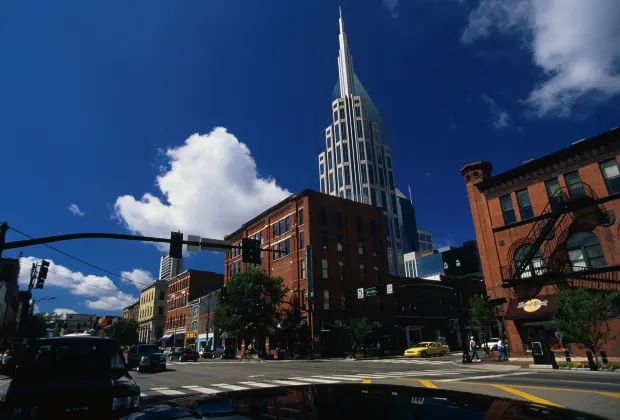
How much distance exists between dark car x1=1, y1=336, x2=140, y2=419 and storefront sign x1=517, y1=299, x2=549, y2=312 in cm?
2503

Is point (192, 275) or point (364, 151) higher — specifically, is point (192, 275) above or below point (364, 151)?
below

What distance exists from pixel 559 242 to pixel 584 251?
4.69 ft

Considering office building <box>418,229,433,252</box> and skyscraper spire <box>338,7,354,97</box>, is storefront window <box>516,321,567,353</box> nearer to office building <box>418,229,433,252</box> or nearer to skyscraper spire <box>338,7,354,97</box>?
skyscraper spire <box>338,7,354,97</box>

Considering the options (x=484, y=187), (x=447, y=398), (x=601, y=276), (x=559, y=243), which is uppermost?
(x=484, y=187)

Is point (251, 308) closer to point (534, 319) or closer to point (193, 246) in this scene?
point (193, 246)

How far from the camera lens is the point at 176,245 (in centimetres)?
1526

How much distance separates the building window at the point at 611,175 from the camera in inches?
884

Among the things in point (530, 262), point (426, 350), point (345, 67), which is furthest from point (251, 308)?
point (345, 67)

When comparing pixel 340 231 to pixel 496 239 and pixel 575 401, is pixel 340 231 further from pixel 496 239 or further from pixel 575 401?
pixel 575 401

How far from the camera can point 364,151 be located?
4902 inches

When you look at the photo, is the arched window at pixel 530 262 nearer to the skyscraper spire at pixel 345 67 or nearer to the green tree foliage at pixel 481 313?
the green tree foliage at pixel 481 313

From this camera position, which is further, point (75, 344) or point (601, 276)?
point (601, 276)

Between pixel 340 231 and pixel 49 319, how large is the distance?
75313 millimetres

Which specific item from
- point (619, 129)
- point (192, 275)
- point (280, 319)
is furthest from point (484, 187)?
point (192, 275)
